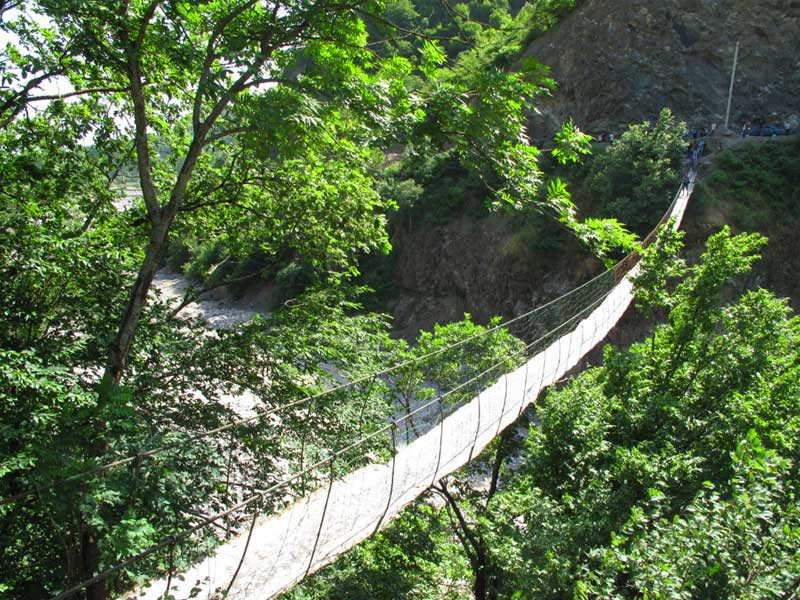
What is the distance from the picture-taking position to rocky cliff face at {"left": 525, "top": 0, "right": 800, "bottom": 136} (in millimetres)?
22734

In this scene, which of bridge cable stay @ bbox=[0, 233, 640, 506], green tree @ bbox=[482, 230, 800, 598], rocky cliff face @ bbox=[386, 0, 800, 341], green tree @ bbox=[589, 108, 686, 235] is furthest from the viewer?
rocky cliff face @ bbox=[386, 0, 800, 341]

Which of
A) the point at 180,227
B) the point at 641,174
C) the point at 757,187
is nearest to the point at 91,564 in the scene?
the point at 180,227

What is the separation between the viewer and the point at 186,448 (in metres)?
3.94

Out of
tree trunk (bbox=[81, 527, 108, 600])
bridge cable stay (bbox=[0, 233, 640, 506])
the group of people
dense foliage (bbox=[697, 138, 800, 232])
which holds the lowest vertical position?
tree trunk (bbox=[81, 527, 108, 600])

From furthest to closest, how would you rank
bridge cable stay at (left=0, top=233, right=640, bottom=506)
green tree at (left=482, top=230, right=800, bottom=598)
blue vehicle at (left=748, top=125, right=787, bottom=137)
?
blue vehicle at (left=748, top=125, right=787, bottom=137) < green tree at (left=482, top=230, right=800, bottom=598) < bridge cable stay at (left=0, top=233, right=640, bottom=506)

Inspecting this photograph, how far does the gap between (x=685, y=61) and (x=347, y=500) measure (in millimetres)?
25665

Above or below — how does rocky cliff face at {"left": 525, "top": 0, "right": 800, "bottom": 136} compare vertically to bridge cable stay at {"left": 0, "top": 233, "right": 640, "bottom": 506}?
above

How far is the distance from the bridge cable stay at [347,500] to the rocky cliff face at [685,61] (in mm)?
20380

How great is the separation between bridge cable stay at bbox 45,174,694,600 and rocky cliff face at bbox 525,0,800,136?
802 inches

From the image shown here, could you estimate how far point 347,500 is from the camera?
12.2ft

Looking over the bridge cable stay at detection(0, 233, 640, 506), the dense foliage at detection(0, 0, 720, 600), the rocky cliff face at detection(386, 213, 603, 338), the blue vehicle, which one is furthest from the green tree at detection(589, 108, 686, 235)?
the dense foliage at detection(0, 0, 720, 600)

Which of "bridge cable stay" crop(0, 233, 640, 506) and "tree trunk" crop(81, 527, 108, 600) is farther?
"tree trunk" crop(81, 527, 108, 600)

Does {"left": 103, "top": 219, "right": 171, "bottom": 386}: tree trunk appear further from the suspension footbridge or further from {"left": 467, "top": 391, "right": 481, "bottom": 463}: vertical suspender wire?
{"left": 467, "top": 391, "right": 481, "bottom": 463}: vertical suspender wire

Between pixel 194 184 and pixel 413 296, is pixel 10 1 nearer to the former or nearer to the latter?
pixel 194 184
